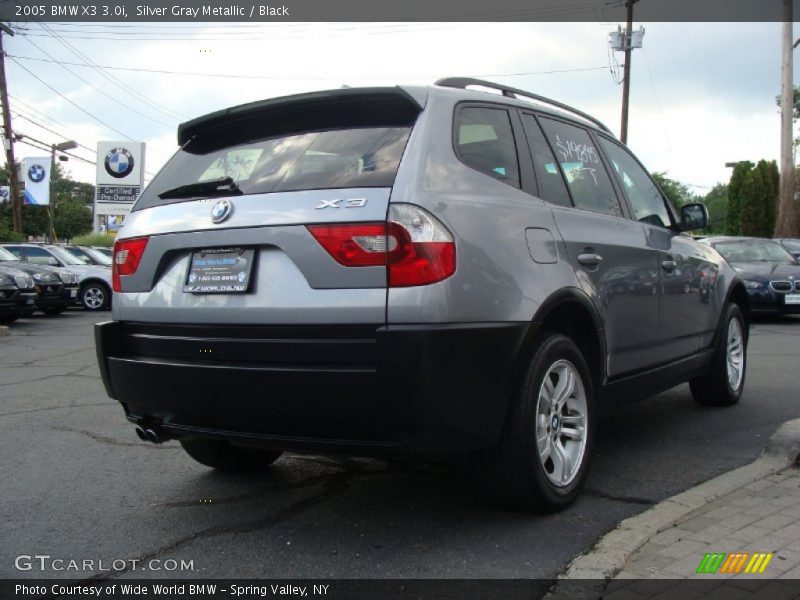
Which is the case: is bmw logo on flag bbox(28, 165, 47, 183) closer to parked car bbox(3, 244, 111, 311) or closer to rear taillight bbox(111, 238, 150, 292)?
parked car bbox(3, 244, 111, 311)

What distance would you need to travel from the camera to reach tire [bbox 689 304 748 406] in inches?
225

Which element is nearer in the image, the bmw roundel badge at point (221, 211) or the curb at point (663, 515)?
the curb at point (663, 515)

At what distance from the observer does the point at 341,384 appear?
290cm

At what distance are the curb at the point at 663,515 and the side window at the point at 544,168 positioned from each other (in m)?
1.53

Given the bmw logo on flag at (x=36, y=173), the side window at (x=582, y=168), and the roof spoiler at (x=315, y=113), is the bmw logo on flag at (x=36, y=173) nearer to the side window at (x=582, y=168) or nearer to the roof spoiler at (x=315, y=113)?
the roof spoiler at (x=315, y=113)

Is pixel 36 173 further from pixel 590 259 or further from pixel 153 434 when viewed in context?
pixel 590 259

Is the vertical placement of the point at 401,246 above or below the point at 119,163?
below

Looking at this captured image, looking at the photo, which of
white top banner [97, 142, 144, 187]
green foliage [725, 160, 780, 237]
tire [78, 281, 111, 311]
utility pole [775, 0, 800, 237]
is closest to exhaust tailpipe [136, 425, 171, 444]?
tire [78, 281, 111, 311]

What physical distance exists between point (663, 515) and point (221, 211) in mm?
2316

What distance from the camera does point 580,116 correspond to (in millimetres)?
4730

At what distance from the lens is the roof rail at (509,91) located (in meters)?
3.68

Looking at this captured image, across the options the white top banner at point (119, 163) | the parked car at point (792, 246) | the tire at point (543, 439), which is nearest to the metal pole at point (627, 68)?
the parked car at point (792, 246)

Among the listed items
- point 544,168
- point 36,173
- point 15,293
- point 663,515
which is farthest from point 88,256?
point 36,173

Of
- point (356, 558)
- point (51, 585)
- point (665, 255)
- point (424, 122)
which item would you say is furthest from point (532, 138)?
point (51, 585)
